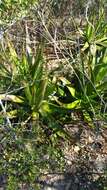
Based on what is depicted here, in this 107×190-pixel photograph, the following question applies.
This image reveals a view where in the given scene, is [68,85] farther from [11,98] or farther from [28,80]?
[11,98]

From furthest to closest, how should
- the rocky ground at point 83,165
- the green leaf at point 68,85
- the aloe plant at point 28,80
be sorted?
1. the green leaf at point 68,85
2. the aloe plant at point 28,80
3. the rocky ground at point 83,165

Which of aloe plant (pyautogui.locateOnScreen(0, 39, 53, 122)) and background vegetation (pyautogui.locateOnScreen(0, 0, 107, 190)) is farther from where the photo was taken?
aloe plant (pyautogui.locateOnScreen(0, 39, 53, 122))

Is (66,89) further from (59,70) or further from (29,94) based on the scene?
(29,94)

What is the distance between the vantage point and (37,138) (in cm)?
371

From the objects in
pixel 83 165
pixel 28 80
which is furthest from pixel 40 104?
pixel 83 165

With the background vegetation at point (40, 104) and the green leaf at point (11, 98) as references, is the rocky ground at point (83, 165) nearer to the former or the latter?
the background vegetation at point (40, 104)

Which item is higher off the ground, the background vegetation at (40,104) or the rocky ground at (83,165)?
the background vegetation at (40,104)

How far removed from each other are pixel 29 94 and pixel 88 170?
34.4 inches

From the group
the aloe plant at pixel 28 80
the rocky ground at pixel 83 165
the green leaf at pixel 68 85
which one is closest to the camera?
the rocky ground at pixel 83 165

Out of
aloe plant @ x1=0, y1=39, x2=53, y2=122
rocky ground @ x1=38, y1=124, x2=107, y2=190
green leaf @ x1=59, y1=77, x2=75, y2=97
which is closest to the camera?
rocky ground @ x1=38, y1=124, x2=107, y2=190

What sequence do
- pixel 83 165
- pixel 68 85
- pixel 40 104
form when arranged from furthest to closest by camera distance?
pixel 68 85
pixel 40 104
pixel 83 165

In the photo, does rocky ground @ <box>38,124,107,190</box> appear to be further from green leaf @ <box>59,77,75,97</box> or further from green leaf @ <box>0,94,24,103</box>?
green leaf @ <box>0,94,24,103</box>

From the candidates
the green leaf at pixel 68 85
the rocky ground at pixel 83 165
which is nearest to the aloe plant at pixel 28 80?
the green leaf at pixel 68 85

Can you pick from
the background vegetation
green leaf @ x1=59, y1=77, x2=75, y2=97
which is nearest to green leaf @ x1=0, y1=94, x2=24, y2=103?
the background vegetation
